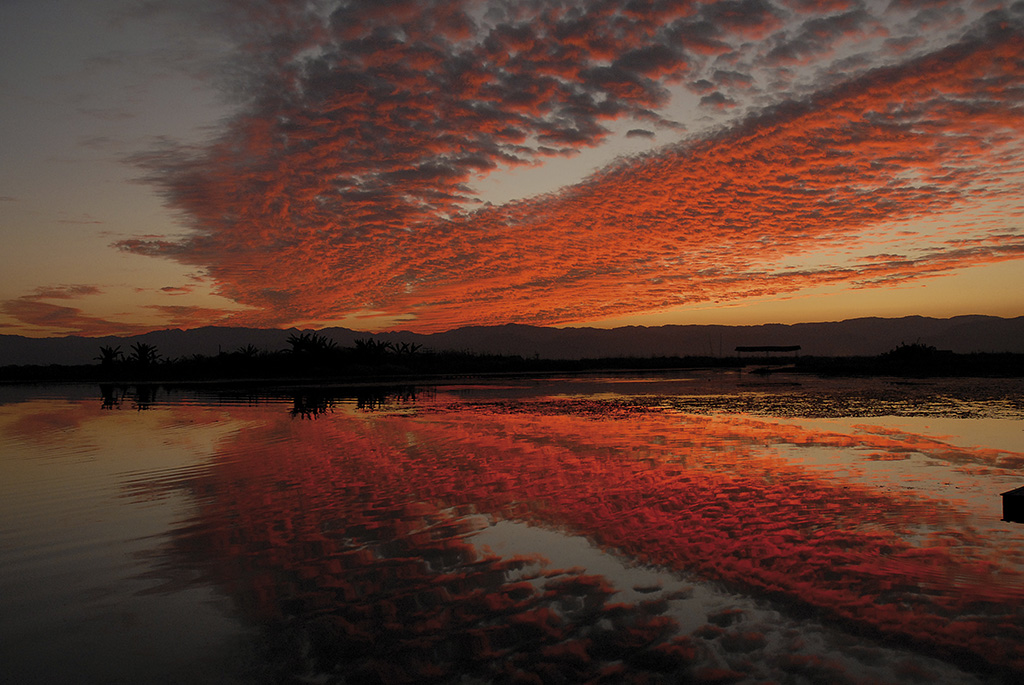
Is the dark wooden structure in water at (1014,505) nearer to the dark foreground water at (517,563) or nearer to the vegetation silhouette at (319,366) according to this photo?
the dark foreground water at (517,563)

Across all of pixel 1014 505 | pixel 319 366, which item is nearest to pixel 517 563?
pixel 1014 505

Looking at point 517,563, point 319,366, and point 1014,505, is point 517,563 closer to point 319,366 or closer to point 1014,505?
point 1014,505

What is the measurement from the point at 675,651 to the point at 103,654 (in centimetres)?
404

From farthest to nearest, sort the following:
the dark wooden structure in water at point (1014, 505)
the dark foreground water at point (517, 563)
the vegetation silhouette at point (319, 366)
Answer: the vegetation silhouette at point (319, 366) < the dark wooden structure in water at point (1014, 505) < the dark foreground water at point (517, 563)

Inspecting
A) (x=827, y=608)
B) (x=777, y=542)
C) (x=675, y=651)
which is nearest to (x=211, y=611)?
(x=675, y=651)

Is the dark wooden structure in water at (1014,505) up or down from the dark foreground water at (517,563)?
up

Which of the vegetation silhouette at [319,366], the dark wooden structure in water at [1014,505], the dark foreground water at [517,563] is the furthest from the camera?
the vegetation silhouette at [319,366]

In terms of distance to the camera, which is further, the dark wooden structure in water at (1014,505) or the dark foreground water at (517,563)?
the dark wooden structure in water at (1014,505)

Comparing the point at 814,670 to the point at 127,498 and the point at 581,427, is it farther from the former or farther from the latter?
the point at 581,427

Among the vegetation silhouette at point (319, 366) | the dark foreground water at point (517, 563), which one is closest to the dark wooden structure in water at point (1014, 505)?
the dark foreground water at point (517, 563)

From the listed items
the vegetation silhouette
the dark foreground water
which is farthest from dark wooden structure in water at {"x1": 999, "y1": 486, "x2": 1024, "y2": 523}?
the vegetation silhouette

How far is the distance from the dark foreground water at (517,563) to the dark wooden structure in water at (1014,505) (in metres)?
0.65

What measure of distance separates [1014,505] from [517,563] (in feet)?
14.1

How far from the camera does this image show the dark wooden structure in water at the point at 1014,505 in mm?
5094
